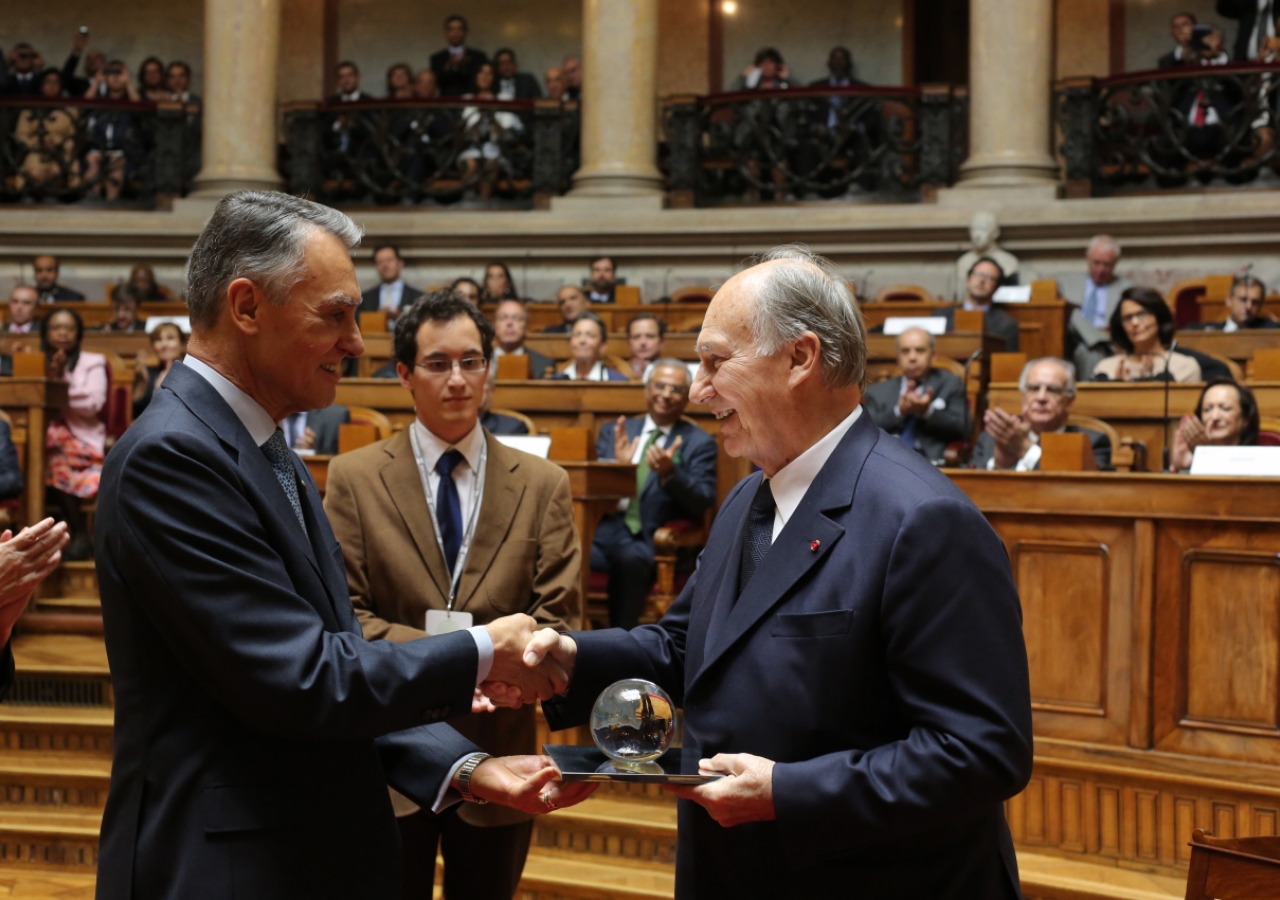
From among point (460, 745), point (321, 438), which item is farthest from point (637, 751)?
point (321, 438)

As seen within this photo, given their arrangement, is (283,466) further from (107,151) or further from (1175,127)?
(107,151)

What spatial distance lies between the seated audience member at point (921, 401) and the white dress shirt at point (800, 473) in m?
3.95

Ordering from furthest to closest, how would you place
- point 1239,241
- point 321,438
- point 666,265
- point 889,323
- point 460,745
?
point 666,265, point 1239,241, point 889,323, point 321,438, point 460,745

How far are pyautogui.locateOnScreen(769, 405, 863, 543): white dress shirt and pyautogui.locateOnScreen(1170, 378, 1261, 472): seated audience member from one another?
9.71 ft

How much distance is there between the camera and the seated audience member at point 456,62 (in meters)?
12.1

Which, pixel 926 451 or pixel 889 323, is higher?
pixel 889 323

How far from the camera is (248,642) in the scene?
157cm

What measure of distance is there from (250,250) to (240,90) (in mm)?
9397

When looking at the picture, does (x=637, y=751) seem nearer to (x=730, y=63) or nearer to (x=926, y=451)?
(x=926, y=451)

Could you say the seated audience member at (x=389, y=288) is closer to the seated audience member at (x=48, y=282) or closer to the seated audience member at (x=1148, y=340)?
the seated audience member at (x=48, y=282)

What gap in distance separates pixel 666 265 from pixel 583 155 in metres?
1.10

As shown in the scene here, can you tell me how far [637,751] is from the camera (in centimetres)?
178

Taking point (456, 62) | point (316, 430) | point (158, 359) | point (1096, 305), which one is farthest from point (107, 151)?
point (1096, 305)

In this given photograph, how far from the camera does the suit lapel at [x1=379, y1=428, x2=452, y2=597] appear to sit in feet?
8.84
